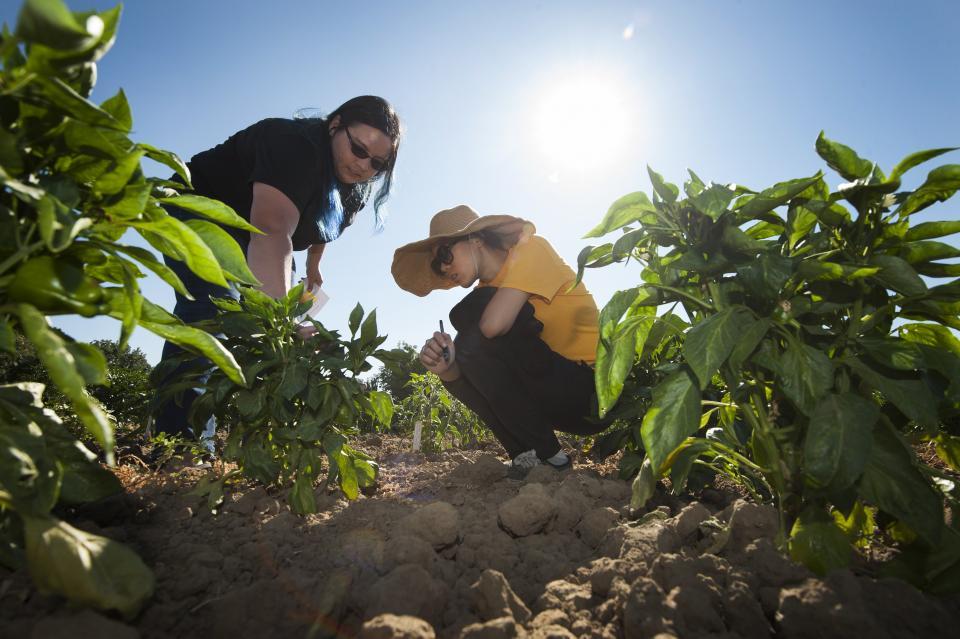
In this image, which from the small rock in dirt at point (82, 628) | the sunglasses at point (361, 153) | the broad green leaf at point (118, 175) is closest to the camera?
the small rock in dirt at point (82, 628)

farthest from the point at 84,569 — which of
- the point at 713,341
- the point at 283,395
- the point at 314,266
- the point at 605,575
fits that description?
the point at 314,266

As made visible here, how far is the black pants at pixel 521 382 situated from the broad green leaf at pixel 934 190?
6.02 feet

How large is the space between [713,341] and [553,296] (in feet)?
6.17

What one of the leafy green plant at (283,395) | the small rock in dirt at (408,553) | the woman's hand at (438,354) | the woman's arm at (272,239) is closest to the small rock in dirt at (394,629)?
the small rock in dirt at (408,553)

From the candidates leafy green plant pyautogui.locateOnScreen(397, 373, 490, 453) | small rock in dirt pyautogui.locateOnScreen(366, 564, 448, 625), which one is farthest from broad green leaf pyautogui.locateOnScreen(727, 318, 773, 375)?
leafy green plant pyautogui.locateOnScreen(397, 373, 490, 453)

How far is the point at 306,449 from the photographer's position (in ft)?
Answer: 6.35

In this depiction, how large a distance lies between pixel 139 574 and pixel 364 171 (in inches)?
102

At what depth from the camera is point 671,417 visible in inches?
48.4

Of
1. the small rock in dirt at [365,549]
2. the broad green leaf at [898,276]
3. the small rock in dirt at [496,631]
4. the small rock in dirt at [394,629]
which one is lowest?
the small rock in dirt at [496,631]

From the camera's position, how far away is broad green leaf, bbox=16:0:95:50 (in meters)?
0.67

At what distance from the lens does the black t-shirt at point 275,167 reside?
2551 millimetres

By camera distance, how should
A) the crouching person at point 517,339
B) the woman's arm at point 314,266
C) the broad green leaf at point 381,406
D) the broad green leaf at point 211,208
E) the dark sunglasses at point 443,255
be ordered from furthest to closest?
the woman's arm at point 314,266, the dark sunglasses at point 443,255, the crouching person at point 517,339, the broad green leaf at point 381,406, the broad green leaf at point 211,208

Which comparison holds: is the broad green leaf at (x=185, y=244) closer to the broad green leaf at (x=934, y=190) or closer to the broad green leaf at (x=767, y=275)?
the broad green leaf at (x=767, y=275)

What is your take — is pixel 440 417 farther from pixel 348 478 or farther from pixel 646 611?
pixel 646 611
